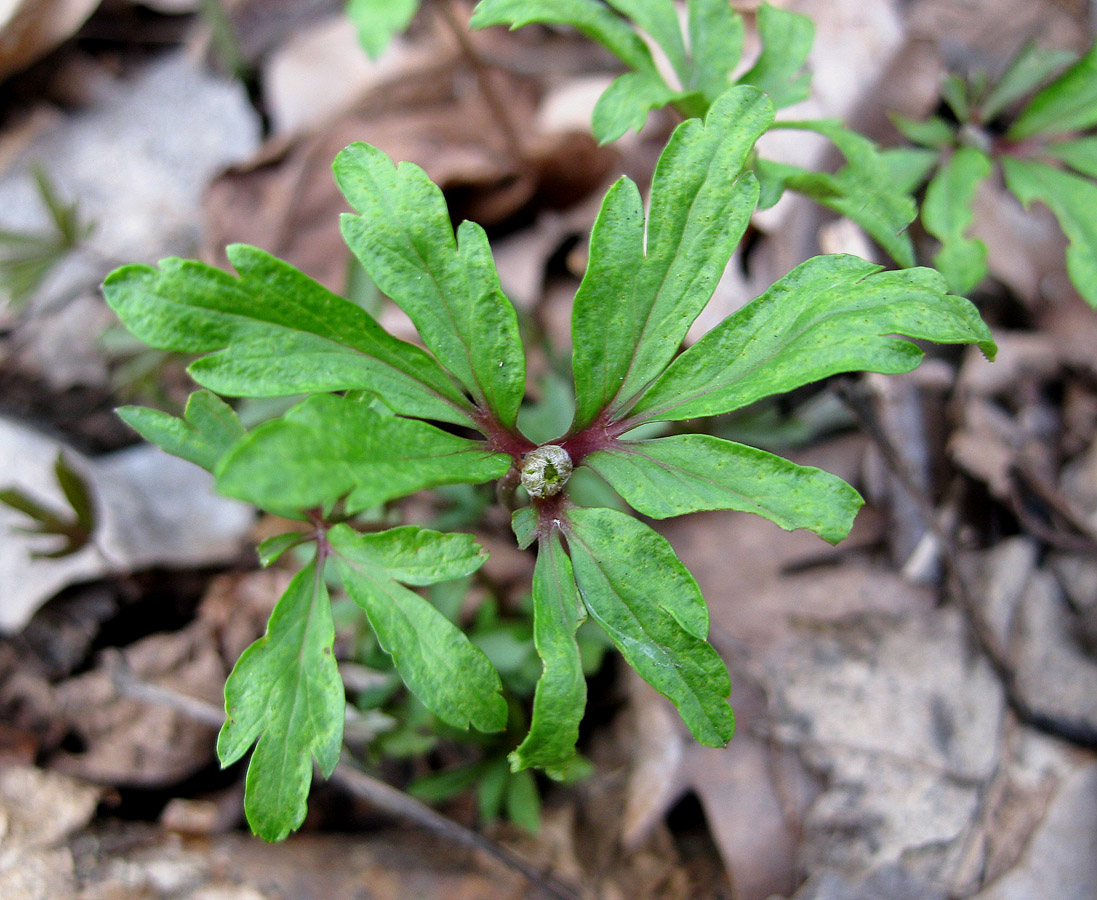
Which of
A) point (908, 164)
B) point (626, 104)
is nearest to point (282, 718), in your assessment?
point (626, 104)

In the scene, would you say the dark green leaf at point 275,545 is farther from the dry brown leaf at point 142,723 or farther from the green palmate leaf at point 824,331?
the dry brown leaf at point 142,723

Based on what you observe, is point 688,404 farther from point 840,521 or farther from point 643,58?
point 643,58

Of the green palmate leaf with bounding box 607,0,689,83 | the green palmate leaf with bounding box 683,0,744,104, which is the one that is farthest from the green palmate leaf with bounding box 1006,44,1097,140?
the green palmate leaf with bounding box 607,0,689,83

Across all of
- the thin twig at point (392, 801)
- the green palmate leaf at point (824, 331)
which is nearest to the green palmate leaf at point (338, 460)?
the green palmate leaf at point (824, 331)

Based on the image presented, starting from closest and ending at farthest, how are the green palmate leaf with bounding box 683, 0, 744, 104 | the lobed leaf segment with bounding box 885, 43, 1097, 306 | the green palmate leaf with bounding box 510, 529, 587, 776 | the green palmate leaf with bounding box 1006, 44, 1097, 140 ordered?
the green palmate leaf with bounding box 510, 529, 587, 776
the green palmate leaf with bounding box 683, 0, 744, 104
the lobed leaf segment with bounding box 885, 43, 1097, 306
the green palmate leaf with bounding box 1006, 44, 1097, 140

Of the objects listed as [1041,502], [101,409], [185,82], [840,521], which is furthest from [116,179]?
[1041,502]

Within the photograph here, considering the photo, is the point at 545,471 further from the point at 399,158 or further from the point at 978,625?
the point at 399,158

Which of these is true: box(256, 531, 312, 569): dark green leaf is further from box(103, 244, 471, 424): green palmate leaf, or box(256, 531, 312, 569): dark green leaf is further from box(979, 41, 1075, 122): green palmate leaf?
box(979, 41, 1075, 122): green palmate leaf
